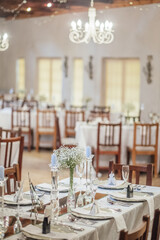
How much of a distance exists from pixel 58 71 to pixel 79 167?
11.2 meters

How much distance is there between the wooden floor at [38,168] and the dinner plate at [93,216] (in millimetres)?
3567

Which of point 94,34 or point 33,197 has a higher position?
point 94,34

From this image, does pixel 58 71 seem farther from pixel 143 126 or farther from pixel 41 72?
pixel 143 126

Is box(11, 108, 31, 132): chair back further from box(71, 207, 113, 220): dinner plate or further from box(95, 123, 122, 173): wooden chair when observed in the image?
box(71, 207, 113, 220): dinner plate

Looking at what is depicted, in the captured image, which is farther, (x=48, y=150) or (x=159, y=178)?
(x=48, y=150)

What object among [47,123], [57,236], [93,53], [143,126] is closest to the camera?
[57,236]

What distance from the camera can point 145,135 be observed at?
338 inches

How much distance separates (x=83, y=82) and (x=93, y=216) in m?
10.9

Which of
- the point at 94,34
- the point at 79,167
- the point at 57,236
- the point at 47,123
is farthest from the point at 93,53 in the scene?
the point at 57,236

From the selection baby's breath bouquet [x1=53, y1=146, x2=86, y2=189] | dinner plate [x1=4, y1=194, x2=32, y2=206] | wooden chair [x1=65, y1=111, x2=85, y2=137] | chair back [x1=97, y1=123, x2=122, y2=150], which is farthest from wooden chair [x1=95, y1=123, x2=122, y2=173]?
dinner plate [x1=4, y1=194, x2=32, y2=206]

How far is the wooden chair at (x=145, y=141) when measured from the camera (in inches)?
336

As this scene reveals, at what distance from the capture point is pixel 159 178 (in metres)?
Answer: 8.55

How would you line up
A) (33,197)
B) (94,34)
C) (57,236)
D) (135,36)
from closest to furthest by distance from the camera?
(57,236), (33,197), (94,34), (135,36)

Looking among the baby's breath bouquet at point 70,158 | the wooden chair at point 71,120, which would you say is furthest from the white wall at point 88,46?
the baby's breath bouquet at point 70,158
